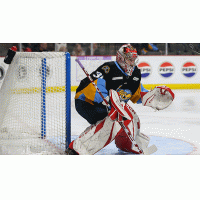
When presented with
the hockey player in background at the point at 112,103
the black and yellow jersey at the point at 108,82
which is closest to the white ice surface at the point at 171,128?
the hockey player in background at the point at 112,103

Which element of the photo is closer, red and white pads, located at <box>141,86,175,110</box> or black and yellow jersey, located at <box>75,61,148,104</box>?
black and yellow jersey, located at <box>75,61,148,104</box>

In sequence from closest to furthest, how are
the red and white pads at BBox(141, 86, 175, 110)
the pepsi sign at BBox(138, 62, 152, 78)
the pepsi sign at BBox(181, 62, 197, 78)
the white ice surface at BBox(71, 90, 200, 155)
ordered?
the red and white pads at BBox(141, 86, 175, 110)
the white ice surface at BBox(71, 90, 200, 155)
the pepsi sign at BBox(138, 62, 152, 78)
the pepsi sign at BBox(181, 62, 197, 78)

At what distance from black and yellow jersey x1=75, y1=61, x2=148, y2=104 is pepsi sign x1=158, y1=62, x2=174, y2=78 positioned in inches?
183

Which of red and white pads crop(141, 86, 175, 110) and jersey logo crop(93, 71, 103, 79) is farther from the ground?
jersey logo crop(93, 71, 103, 79)

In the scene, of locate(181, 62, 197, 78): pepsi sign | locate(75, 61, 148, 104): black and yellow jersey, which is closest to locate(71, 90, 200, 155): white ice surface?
locate(75, 61, 148, 104): black and yellow jersey

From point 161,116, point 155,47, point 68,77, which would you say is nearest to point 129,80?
point 68,77

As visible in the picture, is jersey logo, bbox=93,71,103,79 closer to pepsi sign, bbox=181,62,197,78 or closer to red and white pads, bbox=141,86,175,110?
red and white pads, bbox=141,86,175,110

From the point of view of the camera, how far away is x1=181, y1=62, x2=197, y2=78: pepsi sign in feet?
22.7

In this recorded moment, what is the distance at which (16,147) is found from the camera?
2.30 meters

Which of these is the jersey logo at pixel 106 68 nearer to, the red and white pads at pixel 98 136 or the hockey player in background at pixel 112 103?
the hockey player in background at pixel 112 103

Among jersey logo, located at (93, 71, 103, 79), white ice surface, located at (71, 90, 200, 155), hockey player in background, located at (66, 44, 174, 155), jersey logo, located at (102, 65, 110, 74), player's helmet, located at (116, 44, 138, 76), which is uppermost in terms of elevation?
player's helmet, located at (116, 44, 138, 76)

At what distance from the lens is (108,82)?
211cm

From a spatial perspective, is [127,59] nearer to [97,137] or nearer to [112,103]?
[112,103]

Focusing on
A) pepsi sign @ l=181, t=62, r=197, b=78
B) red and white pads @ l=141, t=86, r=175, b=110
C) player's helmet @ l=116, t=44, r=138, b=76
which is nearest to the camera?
player's helmet @ l=116, t=44, r=138, b=76
